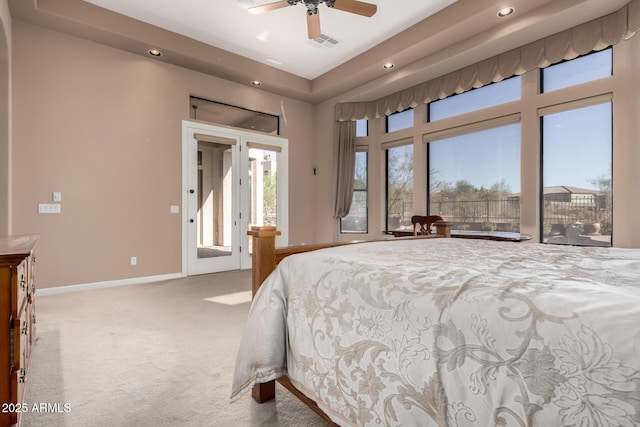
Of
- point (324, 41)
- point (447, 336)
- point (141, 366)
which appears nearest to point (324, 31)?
point (324, 41)

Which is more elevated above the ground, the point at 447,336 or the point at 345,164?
the point at 345,164

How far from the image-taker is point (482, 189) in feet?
14.2

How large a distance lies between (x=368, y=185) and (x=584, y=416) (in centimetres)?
517

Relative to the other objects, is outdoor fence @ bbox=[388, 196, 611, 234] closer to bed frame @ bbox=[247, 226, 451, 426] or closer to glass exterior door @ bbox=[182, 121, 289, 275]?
glass exterior door @ bbox=[182, 121, 289, 275]

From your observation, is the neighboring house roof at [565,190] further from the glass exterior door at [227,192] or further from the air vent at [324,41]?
the glass exterior door at [227,192]

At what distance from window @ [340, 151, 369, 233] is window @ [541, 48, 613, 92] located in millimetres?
2803

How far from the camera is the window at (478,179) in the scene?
4.02 m

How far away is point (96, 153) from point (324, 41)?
131 inches

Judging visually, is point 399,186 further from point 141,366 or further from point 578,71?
point 141,366

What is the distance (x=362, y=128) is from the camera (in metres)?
5.81

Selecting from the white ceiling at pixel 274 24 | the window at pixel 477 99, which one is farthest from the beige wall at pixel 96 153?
the window at pixel 477 99

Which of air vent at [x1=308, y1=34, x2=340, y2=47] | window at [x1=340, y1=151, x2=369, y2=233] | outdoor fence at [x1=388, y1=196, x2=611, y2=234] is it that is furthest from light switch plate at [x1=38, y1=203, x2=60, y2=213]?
outdoor fence at [x1=388, y1=196, x2=611, y2=234]

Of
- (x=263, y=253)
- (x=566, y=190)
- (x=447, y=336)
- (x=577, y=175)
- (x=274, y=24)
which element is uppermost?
(x=274, y=24)

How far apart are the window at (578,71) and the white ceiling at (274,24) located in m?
1.48
